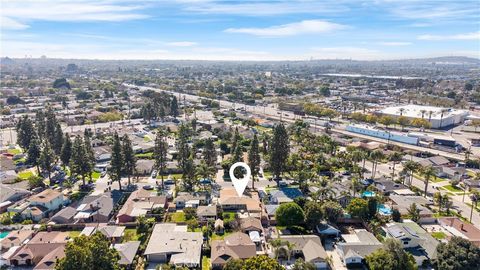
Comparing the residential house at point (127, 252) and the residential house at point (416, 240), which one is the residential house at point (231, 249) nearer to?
the residential house at point (127, 252)

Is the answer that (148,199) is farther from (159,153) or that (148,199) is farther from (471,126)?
(471,126)

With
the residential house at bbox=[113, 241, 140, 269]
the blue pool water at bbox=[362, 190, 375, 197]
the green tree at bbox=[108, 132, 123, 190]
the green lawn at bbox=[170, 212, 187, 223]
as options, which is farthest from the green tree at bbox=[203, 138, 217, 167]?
the blue pool water at bbox=[362, 190, 375, 197]

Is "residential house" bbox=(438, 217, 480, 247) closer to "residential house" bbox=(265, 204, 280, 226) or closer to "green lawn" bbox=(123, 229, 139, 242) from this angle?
"residential house" bbox=(265, 204, 280, 226)

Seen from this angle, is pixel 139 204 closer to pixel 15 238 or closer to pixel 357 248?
pixel 15 238

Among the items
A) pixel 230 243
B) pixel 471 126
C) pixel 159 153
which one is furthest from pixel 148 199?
pixel 471 126

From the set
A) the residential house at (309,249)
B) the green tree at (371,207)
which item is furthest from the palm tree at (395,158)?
the residential house at (309,249)

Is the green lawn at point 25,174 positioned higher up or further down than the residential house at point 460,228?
higher up
